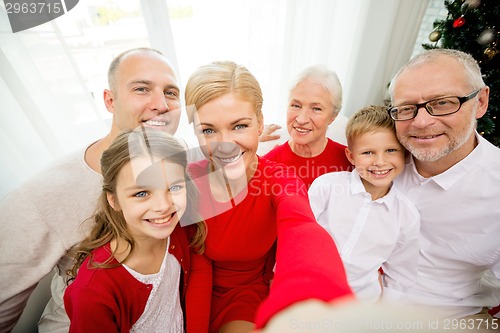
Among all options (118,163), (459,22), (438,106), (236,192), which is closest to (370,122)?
(438,106)

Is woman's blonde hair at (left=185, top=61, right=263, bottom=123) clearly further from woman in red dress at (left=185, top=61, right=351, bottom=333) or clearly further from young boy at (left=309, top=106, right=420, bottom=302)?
young boy at (left=309, top=106, right=420, bottom=302)

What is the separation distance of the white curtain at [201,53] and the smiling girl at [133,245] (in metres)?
0.93

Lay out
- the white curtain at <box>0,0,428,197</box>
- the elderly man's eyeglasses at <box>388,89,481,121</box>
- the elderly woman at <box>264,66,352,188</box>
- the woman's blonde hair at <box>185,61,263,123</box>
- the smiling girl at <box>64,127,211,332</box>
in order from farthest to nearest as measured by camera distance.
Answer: the elderly woman at <box>264,66,352,188</box> < the white curtain at <box>0,0,428,197</box> < the elderly man's eyeglasses at <box>388,89,481,121</box> < the woman's blonde hair at <box>185,61,263,123</box> < the smiling girl at <box>64,127,211,332</box>

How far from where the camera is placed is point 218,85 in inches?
34.7

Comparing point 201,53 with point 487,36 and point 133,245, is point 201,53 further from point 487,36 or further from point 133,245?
point 487,36

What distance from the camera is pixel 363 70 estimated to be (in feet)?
9.17

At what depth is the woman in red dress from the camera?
0.89 m

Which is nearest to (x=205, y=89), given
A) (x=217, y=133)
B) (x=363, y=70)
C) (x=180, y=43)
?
(x=217, y=133)

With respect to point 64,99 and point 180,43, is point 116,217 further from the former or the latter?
point 180,43

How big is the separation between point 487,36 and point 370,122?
1.29 m

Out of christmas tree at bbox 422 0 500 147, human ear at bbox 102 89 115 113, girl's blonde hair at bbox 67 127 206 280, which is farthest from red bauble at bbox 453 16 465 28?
human ear at bbox 102 89 115 113

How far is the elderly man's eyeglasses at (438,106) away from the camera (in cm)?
107

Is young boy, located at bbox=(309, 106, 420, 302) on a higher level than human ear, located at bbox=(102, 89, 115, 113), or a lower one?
lower

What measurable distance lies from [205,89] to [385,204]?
0.99 metres
